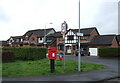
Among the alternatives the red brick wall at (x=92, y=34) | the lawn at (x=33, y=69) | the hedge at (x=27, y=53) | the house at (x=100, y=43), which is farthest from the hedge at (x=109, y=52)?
the lawn at (x=33, y=69)

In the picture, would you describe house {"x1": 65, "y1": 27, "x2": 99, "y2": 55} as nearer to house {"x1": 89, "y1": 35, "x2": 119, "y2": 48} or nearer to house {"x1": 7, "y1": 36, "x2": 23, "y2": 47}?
house {"x1": 89, "y1": 35, "x2": 119, "y2": 48}

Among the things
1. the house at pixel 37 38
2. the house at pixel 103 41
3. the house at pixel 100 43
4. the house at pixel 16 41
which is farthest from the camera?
the house at pixel 16 41

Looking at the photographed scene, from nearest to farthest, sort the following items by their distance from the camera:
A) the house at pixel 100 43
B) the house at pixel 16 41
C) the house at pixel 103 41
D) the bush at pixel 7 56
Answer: the bush at pixel 7 56, the house at pixel 100 43, the house at pixel 103 41, the house at pixel 16 41

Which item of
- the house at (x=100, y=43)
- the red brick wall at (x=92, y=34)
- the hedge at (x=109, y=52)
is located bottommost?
the hedge at (x=109, y=52)

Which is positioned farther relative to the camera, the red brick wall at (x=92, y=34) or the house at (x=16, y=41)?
the house at (x=16, y=41)

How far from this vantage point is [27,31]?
6562 cm

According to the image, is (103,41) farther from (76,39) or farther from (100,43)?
(76,39)

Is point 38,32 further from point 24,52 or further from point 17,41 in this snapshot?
point 24,52

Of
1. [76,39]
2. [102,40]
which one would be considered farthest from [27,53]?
[102,40]

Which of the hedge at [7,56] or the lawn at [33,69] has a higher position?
the hedge at [7,56]

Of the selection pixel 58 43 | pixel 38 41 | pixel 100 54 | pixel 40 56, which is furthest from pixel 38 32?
pixel 40 56

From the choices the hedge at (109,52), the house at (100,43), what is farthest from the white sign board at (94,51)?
the hedge at (109,52)

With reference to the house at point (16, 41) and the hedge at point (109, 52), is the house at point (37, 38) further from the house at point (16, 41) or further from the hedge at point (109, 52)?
the hedge at point (109, 52)

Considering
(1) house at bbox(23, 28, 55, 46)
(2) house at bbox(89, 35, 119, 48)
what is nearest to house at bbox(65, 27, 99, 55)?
(2) house at bbox(89, 35, 119, 48)
